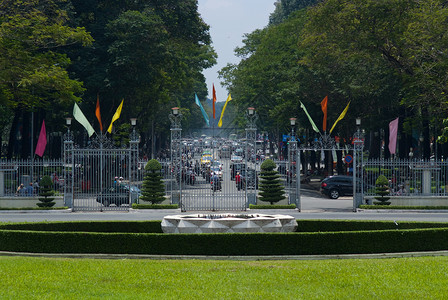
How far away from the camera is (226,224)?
18.0m

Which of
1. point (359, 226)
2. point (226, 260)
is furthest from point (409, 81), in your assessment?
point (226, 260)

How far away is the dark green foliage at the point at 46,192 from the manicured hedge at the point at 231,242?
17.2m

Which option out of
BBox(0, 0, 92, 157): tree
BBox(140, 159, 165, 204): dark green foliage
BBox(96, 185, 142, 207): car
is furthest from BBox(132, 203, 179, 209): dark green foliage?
BBox(0, 0, 92, 157): tree

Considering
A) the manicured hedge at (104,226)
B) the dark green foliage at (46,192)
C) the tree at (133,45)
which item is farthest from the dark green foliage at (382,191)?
the tree at (133,45)

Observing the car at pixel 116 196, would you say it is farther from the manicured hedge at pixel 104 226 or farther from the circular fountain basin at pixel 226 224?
the circular fountain basin at pixel 226 224

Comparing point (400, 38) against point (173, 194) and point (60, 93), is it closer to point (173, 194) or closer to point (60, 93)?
point (173, 194)

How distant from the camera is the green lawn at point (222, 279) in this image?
1225cm

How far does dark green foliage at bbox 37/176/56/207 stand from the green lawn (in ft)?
60.6

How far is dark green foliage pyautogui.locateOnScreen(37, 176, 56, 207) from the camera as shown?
33.9 m

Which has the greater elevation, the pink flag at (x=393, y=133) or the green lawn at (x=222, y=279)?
the pink flag at (x=393, y=133)

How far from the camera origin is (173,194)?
35062 millimetres

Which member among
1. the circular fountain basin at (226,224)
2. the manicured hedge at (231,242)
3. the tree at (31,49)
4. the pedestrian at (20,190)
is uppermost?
the tree at (31,49)

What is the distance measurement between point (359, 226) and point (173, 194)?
17.1 m

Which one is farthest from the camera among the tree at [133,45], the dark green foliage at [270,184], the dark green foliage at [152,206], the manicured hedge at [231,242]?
the tree at [133,45]
